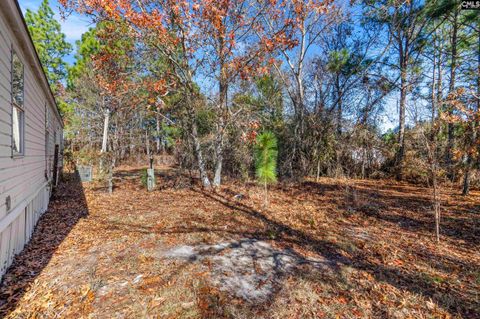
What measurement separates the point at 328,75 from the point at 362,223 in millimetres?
9103

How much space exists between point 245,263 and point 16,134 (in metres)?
4.14

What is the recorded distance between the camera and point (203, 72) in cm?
888

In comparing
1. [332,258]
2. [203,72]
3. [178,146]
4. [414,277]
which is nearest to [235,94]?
[203,72]

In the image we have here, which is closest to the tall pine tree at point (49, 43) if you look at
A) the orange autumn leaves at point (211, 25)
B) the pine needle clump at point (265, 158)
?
the orange autumn leaves at point (211, 25)

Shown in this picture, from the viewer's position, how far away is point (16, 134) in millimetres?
4047

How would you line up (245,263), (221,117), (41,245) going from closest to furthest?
(245,263) → (41,245) → (221,117)

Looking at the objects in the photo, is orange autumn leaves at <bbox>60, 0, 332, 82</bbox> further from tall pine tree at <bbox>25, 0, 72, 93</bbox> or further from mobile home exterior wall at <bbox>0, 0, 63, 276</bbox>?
tall pine tree at <bbox>25, 0, 72, 93</bbox>

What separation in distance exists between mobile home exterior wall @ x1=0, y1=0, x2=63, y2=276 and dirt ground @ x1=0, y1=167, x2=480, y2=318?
1.35ft

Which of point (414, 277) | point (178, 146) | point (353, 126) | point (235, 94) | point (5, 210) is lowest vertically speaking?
point (414, 277)

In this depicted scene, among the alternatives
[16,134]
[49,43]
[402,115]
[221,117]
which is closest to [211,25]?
[221,117]

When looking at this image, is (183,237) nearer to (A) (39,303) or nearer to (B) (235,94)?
(A) (39,303)

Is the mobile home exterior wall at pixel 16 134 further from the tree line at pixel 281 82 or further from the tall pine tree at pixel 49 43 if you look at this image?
the tall pine tree at pixel 49 43

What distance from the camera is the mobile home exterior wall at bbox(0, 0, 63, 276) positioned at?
308 centimetres

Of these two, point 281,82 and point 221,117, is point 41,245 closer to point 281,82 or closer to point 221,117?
point 221,117
